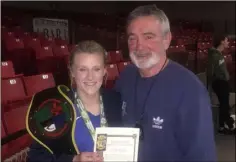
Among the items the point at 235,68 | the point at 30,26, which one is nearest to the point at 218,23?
the point at 235,68

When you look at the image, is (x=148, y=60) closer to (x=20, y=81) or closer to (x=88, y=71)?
(x=88, y=71)

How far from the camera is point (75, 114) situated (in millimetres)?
1537

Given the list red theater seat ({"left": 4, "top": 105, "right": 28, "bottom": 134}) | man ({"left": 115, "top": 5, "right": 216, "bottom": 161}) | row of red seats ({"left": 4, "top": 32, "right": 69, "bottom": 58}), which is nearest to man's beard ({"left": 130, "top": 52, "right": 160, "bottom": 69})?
man ({"left": 115, "top": 5, "right": 216, "bottom": 161})

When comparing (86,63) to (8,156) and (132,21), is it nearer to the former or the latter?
(132,21)

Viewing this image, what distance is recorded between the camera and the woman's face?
157 cm

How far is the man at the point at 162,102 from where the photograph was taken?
1522 mm

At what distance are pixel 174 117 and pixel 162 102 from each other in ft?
0.26

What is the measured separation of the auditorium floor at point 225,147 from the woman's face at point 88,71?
334 centimetres

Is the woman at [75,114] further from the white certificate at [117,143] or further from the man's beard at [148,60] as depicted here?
the man's beard at [148,60]

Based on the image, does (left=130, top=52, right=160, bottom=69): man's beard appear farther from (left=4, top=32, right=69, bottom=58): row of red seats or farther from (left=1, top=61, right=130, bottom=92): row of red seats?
(left=4, top=32, right=69, bottom=58): row of red seats

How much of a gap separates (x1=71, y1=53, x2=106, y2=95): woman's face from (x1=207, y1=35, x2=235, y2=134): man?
4379 millimetres

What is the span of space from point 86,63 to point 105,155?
380 mm

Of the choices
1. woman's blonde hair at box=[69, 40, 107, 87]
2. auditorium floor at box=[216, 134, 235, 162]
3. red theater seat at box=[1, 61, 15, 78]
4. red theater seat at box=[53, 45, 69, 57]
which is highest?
woman's blonde hair at box=[69, 40, 107, 87]

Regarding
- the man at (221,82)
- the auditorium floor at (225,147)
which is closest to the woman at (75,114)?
the auditorium floor at (225,147)
